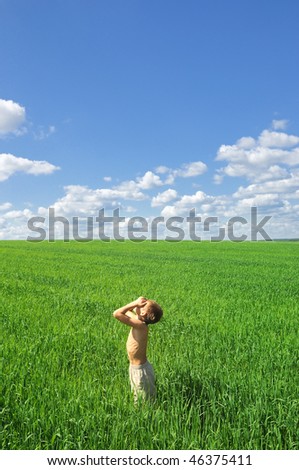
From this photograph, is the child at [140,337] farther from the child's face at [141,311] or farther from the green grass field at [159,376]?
the green grass field at [159,376]

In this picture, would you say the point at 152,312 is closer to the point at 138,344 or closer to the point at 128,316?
the point at 128,316

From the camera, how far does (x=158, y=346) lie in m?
6.95

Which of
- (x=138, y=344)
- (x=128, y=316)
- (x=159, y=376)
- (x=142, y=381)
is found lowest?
(x=159, y=376)

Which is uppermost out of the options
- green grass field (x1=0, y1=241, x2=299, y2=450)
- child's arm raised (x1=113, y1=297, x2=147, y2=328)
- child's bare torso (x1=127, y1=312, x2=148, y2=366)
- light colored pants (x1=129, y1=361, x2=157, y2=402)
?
child's arm raised (x1=113, y1=297, x2=147, y2=328)

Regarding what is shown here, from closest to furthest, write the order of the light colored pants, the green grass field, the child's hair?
the green grass field → the child's hair → the light colored pants

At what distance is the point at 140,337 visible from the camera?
4.13m

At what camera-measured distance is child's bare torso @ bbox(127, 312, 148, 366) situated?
13.5ft

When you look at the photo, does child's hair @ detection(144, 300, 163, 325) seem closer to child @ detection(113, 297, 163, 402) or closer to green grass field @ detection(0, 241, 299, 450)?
child @ detection(113, 297, 163, 402)

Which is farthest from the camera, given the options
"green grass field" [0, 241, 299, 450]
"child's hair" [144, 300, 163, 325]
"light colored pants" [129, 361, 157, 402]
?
"light colored pants" [129, 361, 157, 402]

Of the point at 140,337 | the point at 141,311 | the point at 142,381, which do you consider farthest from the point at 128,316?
the point at 142,381

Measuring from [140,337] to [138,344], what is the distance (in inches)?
3.2

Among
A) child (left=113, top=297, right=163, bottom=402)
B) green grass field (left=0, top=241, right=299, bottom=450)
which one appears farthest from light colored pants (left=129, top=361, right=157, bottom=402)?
green grass field (left=0, top=241, right=299, bottom=450)

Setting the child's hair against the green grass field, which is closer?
the green grass field

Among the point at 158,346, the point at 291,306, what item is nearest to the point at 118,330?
the point at 158,346
